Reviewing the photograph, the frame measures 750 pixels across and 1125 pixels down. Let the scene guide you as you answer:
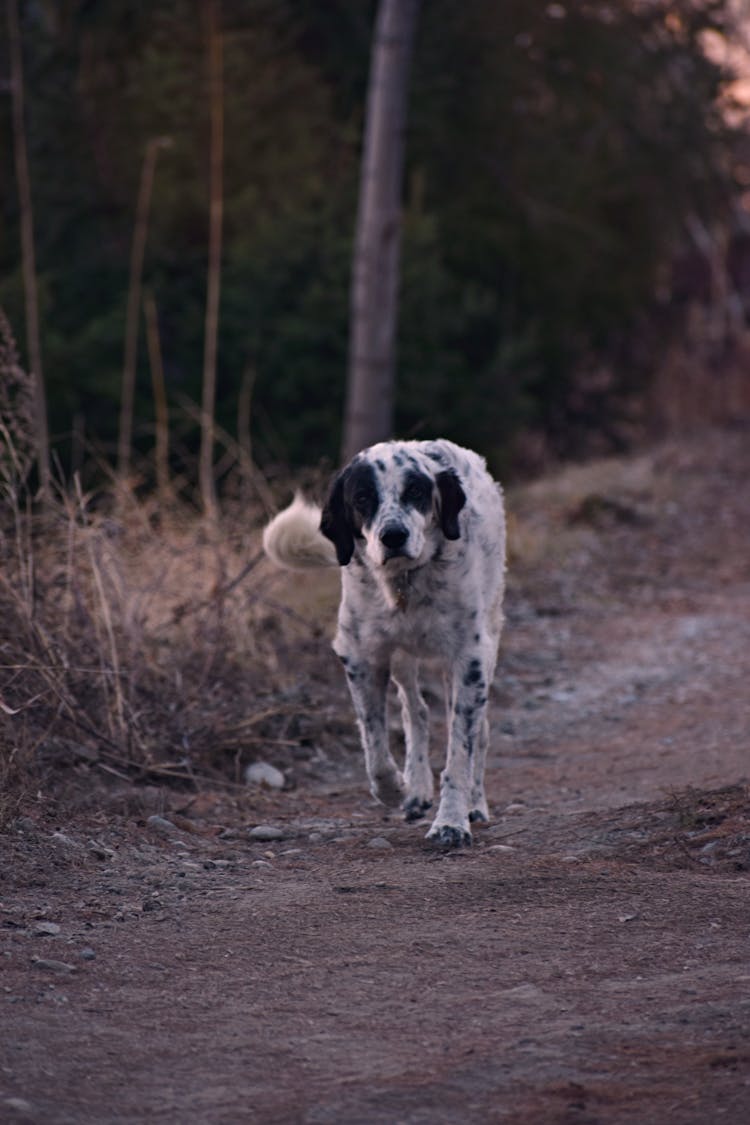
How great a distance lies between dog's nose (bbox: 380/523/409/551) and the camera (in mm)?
5383

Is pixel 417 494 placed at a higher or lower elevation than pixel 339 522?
A: higher

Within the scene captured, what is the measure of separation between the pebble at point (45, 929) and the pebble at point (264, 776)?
2.14 metres

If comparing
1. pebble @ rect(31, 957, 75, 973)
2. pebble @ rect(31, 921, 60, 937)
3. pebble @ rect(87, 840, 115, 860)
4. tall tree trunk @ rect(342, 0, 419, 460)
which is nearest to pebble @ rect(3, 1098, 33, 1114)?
pebble @ rect(31, 957, 75, 973)

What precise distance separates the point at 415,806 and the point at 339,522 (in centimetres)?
Answer: 110

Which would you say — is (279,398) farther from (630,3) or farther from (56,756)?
(56,756)

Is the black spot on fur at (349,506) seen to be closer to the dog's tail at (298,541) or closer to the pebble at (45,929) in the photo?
the dog's tail at (298,541)

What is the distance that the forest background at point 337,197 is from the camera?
15.1 m

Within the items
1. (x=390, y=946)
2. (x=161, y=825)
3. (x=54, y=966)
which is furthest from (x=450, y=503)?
(x=54, y=966)

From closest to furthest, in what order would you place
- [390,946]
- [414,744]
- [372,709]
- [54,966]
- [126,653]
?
1. [54,966]
2. [390,946]
3. [372,709]
4. [414,744]
5. [126,653]

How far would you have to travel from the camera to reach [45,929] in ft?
15.1

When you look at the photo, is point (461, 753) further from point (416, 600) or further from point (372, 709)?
point (416, 600)

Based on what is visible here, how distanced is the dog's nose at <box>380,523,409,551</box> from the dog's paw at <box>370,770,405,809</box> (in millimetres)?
994

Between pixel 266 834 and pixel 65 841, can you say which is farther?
pixel 266 834

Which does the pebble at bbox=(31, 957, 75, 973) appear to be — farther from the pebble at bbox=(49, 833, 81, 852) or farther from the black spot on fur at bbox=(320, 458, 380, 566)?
the black spot on fur at bbox=(320, 458, 380, 566)
